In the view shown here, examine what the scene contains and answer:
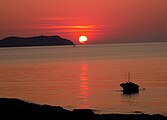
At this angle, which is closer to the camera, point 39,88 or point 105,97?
point 105,97

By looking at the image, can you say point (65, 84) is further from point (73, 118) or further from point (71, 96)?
point (73, 118)

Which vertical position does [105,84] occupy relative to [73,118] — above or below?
above

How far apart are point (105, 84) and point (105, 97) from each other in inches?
538

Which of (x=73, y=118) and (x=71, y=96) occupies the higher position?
(x=71, y=96)

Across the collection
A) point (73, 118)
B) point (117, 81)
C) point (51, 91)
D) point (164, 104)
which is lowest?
point (73, 118)

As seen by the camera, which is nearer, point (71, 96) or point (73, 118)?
point (73, 118)

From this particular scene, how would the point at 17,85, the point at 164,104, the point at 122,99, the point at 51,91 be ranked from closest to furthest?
the point at 164,104
the point at 122,99
the point at 51,91
the point at 17,85

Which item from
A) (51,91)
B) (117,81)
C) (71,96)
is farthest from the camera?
(117,81)

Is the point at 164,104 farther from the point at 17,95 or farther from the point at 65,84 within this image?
the point at 65,84

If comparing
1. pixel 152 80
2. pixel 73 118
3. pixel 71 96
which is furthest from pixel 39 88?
pixel 73 118

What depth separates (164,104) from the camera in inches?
1572

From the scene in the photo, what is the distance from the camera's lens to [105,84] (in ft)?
200

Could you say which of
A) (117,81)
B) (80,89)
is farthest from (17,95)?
(117,81)

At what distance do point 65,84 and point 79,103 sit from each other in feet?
68.0
